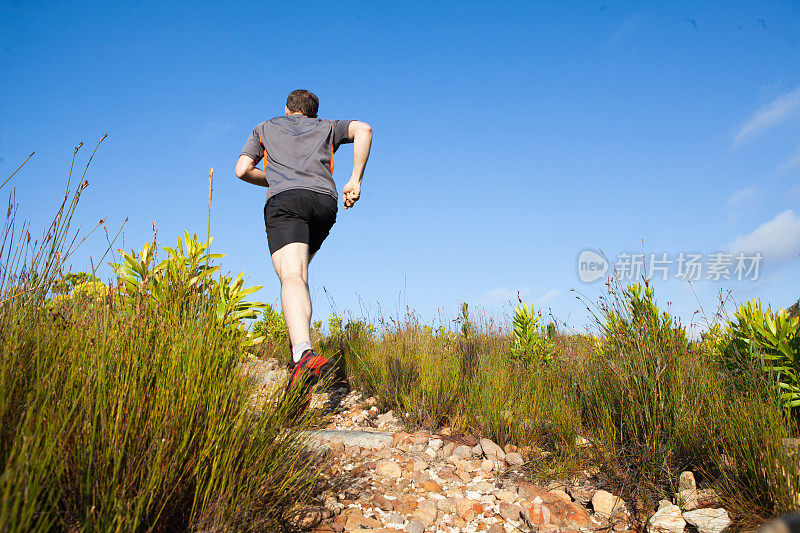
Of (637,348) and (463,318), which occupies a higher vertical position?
(463,318)

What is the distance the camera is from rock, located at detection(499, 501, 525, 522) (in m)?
2.55

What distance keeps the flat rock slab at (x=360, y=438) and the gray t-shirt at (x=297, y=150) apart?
1869 mm

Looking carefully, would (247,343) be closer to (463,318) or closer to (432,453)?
(432,453)

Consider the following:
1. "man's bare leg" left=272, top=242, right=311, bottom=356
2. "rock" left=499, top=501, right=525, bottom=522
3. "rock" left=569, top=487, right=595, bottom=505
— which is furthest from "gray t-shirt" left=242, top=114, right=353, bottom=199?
"rock" left=569, top=487, right=595, bottom=505

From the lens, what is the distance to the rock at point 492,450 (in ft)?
10.4

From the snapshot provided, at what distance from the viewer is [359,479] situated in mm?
2744

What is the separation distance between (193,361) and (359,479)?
136 cm

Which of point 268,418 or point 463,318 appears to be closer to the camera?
point 268,418

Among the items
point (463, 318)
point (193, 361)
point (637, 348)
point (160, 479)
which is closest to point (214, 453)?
point (160, 479)

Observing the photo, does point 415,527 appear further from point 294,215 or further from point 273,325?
point 273,325

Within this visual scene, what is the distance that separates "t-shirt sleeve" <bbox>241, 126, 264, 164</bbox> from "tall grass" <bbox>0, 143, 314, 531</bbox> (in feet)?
6.32

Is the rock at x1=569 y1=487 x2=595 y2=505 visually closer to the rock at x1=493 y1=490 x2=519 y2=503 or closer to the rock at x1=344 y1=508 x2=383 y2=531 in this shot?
the rock at x1=493 y1=490 x2=519 y2=503

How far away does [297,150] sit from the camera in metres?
3.93

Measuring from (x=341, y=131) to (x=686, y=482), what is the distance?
3538 mm
